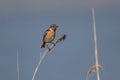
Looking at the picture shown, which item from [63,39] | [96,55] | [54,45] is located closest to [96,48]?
[96,55]

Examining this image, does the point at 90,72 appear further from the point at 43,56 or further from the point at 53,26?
the point at 53,26

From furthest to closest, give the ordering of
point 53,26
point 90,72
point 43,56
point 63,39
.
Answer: point 53,26
point 63,39
point 43,56
point 90,72

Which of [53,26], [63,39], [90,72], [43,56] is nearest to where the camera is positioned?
[90,72]

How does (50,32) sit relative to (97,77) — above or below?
above

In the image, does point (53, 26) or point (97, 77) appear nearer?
point (97, 77)

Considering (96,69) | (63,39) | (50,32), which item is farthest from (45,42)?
(96,69)

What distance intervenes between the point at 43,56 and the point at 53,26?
7.68 m

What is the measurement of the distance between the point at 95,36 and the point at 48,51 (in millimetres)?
1361

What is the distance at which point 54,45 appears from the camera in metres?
7.26

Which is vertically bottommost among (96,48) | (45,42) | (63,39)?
(96,48)

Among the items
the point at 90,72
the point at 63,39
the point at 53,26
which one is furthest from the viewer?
the point at 53,26

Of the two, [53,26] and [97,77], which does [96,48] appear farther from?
[53,26]

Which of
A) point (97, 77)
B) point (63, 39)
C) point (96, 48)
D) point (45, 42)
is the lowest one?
point (97, 77)

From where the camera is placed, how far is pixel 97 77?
6121mm
